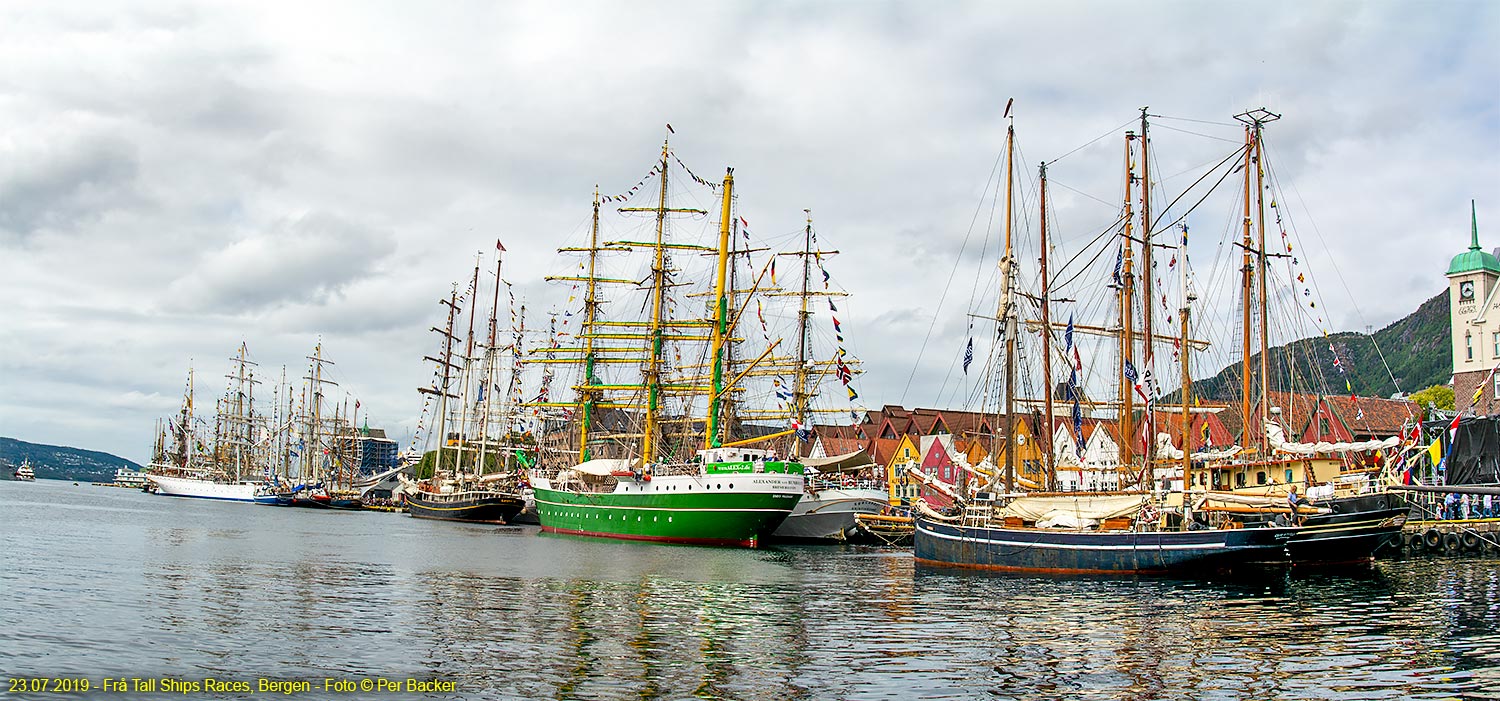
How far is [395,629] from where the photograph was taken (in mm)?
26422

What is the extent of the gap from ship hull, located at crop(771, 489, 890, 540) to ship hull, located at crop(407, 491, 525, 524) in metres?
33.8

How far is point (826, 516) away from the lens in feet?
246

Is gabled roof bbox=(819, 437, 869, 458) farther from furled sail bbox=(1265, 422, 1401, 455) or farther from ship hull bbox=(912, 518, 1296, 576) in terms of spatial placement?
ship hull bbox=(912, 518, 1296, 576)

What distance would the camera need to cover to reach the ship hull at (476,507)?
100 meters

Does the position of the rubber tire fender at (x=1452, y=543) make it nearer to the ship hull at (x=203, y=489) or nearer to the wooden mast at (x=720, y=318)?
the wooden mast at (x=720, y=318)

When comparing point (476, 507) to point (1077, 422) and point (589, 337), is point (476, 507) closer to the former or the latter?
point (589, 337)

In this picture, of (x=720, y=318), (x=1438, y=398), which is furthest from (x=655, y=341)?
(x=1438, y=398)

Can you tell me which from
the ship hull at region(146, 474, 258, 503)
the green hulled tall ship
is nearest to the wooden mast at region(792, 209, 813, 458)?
the green hulled tall ship

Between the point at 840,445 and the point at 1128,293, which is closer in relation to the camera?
the point at 1128,293

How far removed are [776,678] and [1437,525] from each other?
5057cm

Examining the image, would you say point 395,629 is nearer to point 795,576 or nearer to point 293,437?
point 795,576

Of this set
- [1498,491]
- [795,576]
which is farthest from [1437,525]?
[1498,491]

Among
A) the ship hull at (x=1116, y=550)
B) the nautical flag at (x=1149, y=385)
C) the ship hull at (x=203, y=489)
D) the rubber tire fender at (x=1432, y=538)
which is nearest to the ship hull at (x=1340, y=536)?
the ship hull at (x=1116, y=550)

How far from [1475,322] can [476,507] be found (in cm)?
8072
